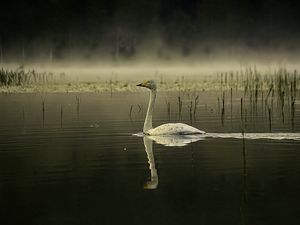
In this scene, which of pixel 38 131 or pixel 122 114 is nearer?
pixel 38 131

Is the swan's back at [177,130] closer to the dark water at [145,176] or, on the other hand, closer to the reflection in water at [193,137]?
the reflection in water at [193,137]

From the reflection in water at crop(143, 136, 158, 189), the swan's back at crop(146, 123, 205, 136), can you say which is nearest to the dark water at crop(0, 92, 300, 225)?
the reflection in water at crop(143, 136, 158, 189)

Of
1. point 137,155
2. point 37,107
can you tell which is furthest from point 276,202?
point 37,107

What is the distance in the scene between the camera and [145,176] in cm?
1049

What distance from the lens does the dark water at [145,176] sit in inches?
318

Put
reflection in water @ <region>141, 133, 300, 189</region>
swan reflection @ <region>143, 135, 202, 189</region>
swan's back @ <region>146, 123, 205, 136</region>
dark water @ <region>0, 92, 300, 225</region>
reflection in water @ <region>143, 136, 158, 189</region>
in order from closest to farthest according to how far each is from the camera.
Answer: dark water @ <region>0, 92, 300, 225</region> → reflection in water @ <region>143, 136, 158, 189</region> → swan reflection @ <region>143, 135, 202, 189</region> → reflection in water @ <region>141, 133, 300, 189</region> → swan's back @ <region>146, 123, 205, 136</region>

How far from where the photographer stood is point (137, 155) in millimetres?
12992

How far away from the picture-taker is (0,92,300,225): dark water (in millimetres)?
8078

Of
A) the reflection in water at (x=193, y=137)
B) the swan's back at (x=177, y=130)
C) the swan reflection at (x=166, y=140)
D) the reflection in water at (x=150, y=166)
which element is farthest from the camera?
the swan's back at (x=177, y=130)

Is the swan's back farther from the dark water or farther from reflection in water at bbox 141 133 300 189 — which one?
the dark water

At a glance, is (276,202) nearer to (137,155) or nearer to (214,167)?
(214,167)

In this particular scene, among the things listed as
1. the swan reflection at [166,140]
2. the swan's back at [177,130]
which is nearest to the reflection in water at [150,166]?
the swan reflection at [166,140]

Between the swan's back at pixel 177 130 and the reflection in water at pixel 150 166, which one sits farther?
the swan's back at pixel 177 130

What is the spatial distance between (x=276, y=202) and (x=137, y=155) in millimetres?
4863
